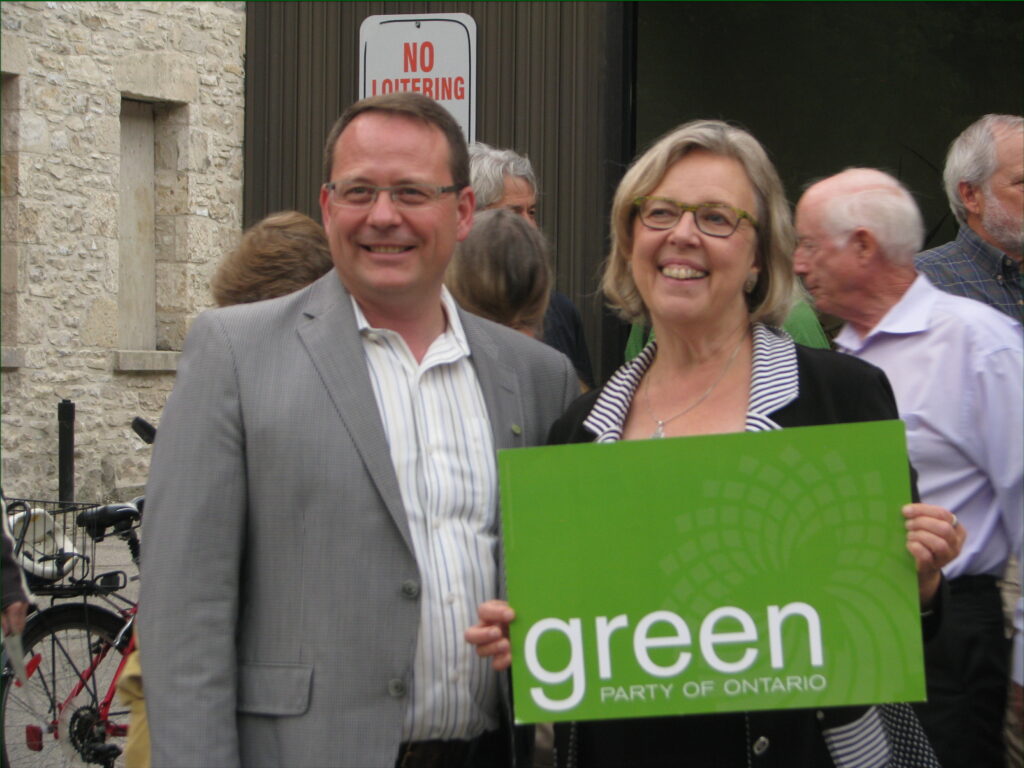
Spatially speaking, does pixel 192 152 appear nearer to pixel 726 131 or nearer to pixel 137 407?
pixel 137 407

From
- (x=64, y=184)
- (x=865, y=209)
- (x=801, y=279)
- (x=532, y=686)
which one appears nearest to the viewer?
(x=532, y=686)

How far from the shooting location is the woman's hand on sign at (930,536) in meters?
2.38

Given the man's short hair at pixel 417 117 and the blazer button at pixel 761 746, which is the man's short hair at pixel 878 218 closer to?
the man's short hair at pixel 417 117

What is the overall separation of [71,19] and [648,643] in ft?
46.2

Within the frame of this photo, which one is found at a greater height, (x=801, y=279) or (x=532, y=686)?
(x=801, y=279)

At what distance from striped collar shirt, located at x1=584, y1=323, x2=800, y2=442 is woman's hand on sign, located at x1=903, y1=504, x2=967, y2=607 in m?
0.34

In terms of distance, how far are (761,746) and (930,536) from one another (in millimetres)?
480

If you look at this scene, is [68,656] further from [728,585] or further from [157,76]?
[157,76]

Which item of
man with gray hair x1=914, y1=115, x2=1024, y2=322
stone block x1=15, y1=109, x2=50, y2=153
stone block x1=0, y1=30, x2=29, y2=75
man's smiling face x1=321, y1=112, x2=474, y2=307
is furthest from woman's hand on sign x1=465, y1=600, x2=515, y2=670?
stone block x1=15, y1=109, x2=50, y2=153

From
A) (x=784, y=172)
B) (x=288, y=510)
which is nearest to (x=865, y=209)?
(x=288, y=510)

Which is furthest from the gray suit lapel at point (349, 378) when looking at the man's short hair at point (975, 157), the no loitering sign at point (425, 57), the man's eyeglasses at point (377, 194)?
the no loitering sign at point (425, 57)

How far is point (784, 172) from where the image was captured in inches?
531

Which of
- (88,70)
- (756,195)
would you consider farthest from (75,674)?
(88,70)

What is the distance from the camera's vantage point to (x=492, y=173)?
4.93 m
